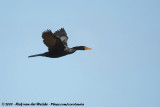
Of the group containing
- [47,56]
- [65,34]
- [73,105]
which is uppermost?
[65,34]

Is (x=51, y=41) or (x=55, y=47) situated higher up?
(x=51, y=41)

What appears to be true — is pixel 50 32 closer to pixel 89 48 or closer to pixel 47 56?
pixel 47 56

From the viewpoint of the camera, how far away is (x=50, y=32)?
1373cm

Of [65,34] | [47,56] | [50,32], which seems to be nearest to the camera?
[50,32]

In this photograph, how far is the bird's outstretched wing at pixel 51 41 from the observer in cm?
1377

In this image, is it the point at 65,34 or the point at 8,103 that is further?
the point at 65,34

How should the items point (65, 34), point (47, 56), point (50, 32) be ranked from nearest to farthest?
point (50, 32)
point (47, 56)
point (65, 34)

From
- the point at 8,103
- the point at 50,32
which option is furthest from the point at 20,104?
the point at 50,32

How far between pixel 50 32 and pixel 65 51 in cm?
138

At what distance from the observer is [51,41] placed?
14141 millimetres

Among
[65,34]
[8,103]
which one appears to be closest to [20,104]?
[8,103]

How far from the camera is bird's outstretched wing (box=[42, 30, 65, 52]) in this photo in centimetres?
1377

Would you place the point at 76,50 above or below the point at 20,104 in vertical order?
above

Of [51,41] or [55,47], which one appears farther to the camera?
[55,47]
